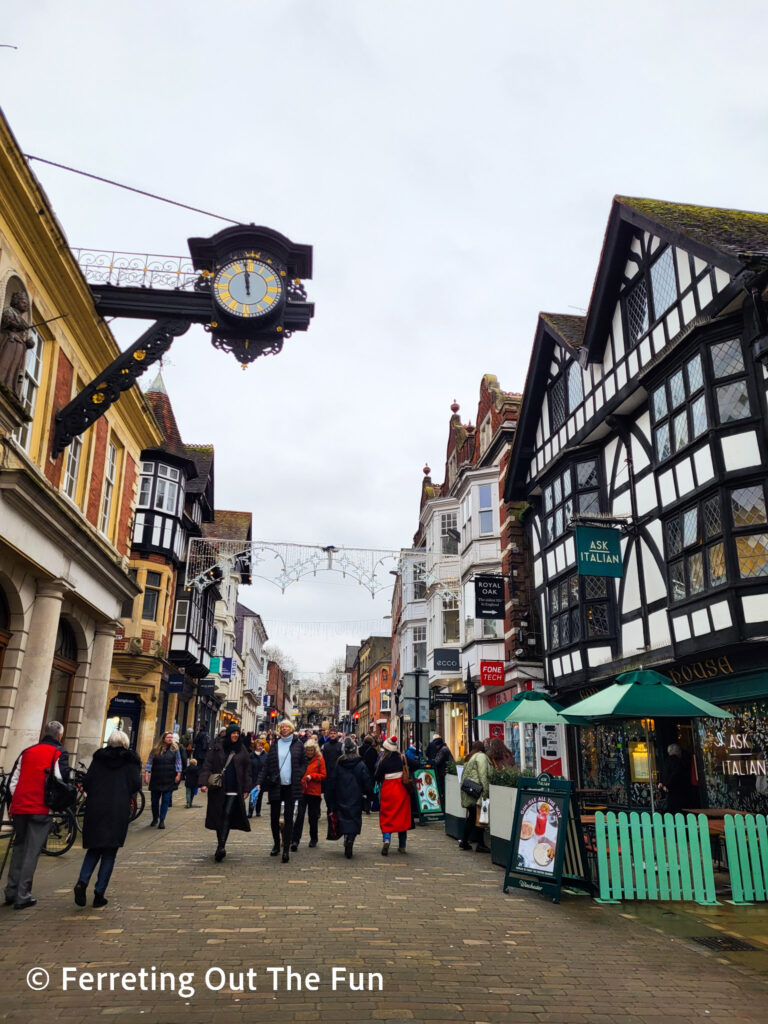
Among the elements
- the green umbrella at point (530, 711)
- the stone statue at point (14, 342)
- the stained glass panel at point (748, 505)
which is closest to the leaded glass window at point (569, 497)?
the stained glass panel at point (748, 505)

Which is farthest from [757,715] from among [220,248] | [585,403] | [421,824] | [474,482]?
[474,482]

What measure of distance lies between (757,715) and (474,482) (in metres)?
17.2

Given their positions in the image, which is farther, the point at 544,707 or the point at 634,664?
the point at 634,664

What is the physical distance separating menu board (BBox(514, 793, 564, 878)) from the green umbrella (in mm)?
4267

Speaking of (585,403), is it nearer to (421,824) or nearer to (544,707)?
(544,707)

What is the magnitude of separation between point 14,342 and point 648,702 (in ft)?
A: 36.4

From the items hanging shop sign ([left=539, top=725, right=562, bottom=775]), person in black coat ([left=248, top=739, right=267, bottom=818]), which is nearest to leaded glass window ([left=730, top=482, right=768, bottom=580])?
hanging shop sign ([left=539, top=725, right=562, bottom=775])

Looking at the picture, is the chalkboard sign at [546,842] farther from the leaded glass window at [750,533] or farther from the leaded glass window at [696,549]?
the leaded glass window at [696,549]

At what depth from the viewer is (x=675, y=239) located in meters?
15.5

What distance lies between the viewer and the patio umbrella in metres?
10.1

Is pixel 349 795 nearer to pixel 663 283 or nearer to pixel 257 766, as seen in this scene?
pixel 257 766

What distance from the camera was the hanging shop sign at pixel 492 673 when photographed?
2434 centimetres

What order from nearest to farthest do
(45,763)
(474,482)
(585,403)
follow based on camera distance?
(45,763) < (585,403) < (474,482)

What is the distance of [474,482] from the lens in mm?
29578
